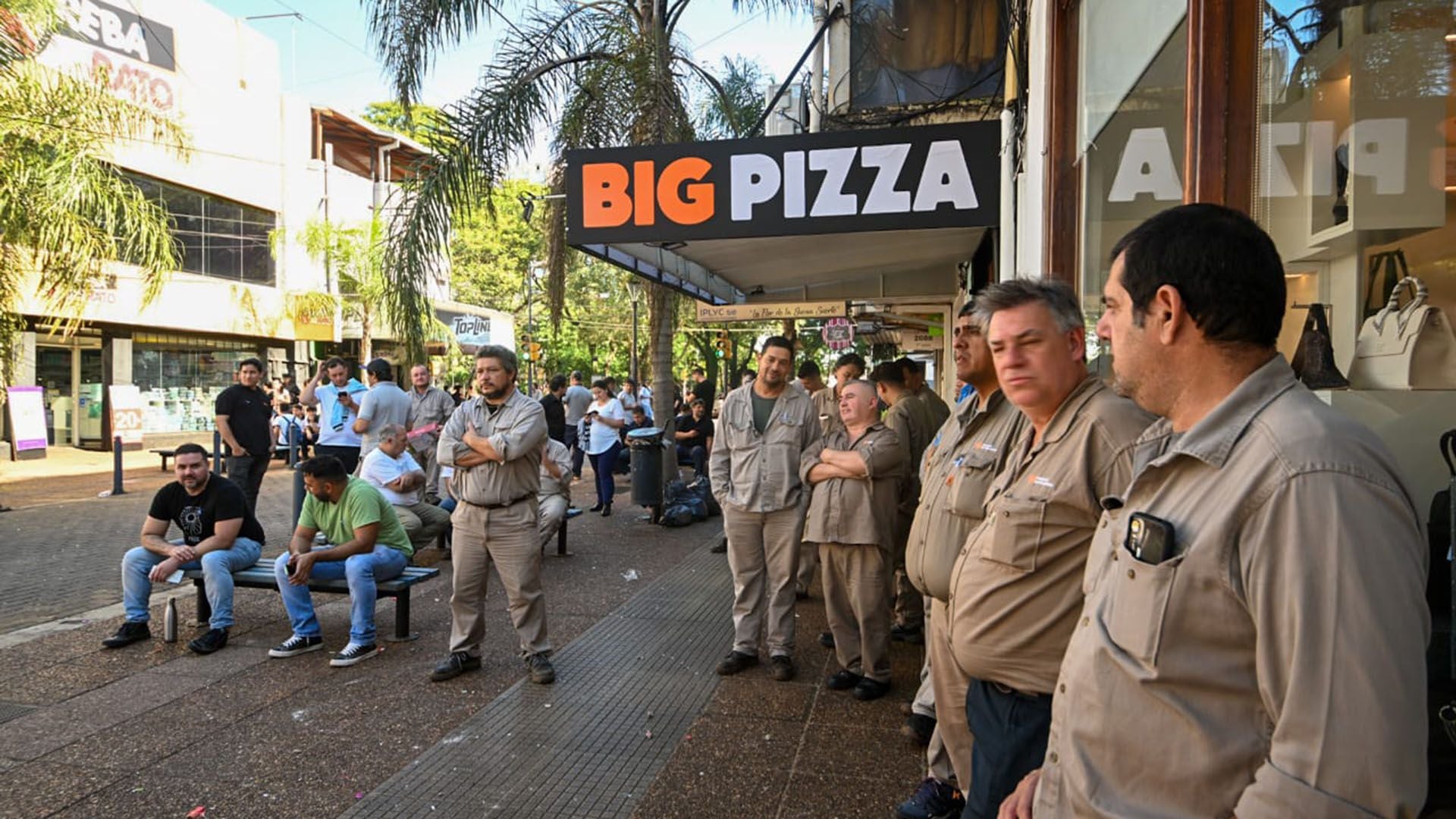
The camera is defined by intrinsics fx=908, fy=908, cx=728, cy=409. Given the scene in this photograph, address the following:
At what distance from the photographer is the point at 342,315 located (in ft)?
88.2

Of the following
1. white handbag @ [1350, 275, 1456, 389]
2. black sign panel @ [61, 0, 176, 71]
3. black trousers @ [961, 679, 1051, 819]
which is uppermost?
black sign panel @ [61, 0, 176, 71]

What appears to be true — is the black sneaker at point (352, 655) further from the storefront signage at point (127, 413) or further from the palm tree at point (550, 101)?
the storefront signage at point (127, 413)

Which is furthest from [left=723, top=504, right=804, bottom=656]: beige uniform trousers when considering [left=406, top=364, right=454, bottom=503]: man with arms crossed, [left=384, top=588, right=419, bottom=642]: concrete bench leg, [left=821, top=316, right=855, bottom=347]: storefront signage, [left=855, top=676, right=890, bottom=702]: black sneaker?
[left=821, top=316, right=855, bottom=347]: storefront signage

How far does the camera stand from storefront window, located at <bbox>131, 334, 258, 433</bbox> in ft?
75.5

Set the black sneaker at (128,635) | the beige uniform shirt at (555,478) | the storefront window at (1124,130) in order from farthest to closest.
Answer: the beige uniform shirt at (555,478), the black sneaker at (128,635), the storefront window at (1124,130)

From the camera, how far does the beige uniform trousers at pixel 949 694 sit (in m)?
2.69

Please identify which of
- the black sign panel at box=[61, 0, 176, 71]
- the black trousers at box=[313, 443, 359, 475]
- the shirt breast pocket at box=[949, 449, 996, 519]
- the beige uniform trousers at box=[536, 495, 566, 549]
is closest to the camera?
the shirt breast pocket at box=[949, 449, 996, 519]

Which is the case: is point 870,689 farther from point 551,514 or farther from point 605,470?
point 605,470

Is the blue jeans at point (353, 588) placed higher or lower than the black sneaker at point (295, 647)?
higher

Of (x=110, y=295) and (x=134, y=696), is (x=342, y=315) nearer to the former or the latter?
(x=110, y=295)

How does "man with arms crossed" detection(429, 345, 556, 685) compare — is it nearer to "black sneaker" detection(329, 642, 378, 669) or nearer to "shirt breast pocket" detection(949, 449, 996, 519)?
"black sneaker" detection(329, 642, 378, 669)

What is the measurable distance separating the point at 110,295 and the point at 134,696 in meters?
19.2

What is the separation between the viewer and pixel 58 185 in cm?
1184

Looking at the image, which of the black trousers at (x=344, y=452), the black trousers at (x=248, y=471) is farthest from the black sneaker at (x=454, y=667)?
the black trousers at (x=344, y=452)
